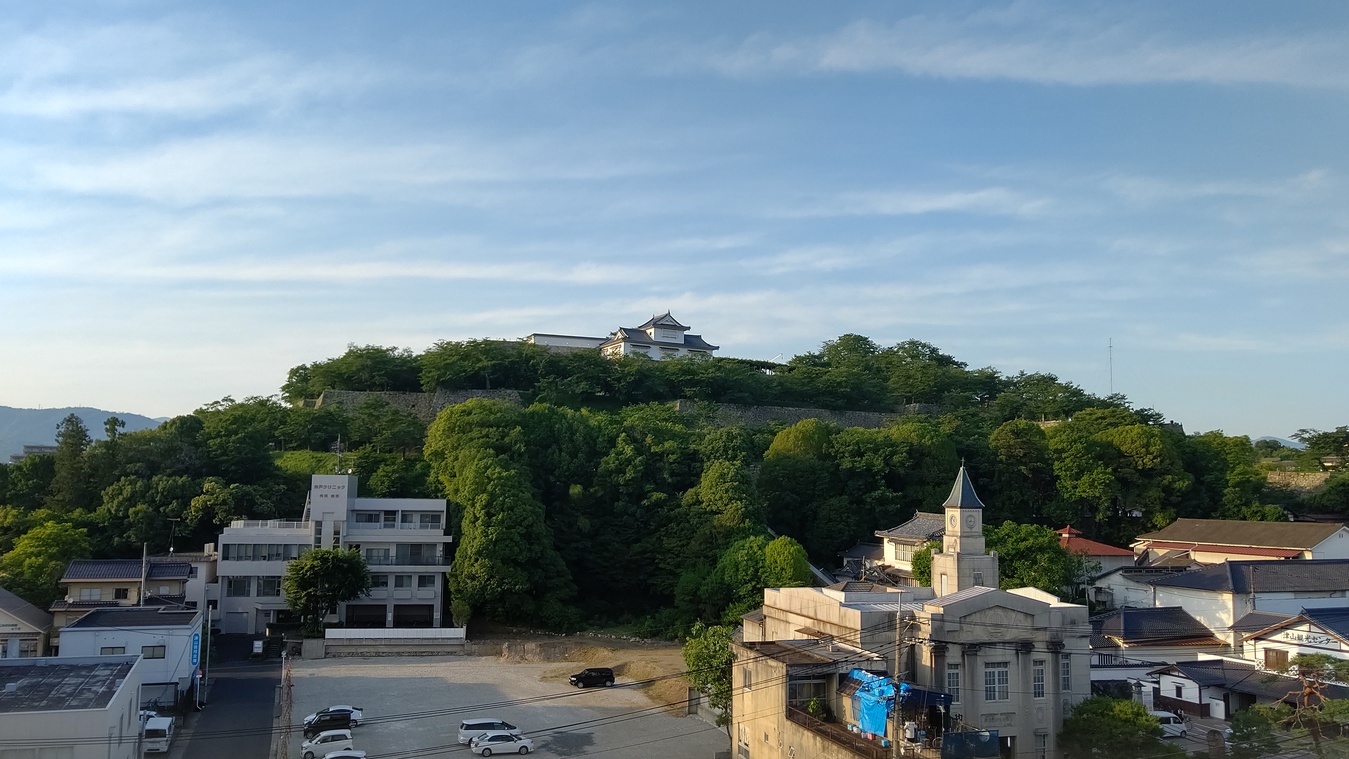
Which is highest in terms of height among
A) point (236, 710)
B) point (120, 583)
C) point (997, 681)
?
point (997, 681)

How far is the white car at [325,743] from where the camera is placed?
63.2ft

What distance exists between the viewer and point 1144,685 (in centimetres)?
2131

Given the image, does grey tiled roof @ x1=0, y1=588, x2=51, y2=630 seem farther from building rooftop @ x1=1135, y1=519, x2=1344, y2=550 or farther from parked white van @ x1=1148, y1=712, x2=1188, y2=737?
building rooftop @ x1=1135, y1=519, x2=1344, y2=550

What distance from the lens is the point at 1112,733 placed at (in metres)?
17.0

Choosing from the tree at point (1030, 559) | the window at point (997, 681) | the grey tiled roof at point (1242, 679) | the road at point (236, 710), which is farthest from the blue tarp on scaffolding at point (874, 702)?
the tree at point (1030, 559)

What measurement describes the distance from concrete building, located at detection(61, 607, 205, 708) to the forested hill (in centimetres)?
691

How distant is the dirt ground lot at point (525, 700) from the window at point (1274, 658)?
1318cm

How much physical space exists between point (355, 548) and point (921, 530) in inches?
734

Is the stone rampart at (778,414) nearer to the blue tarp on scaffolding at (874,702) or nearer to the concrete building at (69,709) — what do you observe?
→ the blue tarp on scaffolding at (874,702)

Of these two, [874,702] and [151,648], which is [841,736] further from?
[151,648]

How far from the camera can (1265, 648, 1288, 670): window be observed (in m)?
23.1

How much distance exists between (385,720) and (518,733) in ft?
11.2

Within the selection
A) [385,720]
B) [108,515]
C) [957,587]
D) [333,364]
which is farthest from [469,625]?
[333,364]

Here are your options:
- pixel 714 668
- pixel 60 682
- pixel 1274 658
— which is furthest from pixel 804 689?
pixel 1274 658
